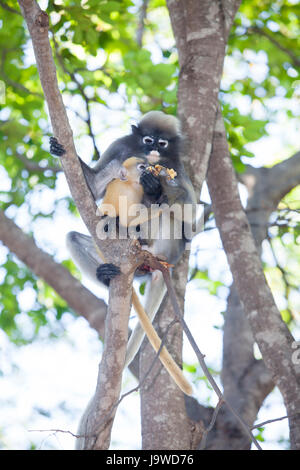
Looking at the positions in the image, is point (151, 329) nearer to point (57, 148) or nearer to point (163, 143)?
point (57, 148)

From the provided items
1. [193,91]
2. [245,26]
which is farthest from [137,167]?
[245,26]

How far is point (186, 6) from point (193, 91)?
2.23 feet

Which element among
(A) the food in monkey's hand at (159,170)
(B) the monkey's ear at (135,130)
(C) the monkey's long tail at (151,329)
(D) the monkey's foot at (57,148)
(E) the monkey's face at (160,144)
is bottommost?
(C) the monkey's long tail at (151,329)

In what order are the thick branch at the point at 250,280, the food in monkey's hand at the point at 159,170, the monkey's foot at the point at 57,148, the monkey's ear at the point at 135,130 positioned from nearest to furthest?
the monkey's foot at the point at 57,148 → the thick branch at the point at 250,280 → the food in monkey's hand at the point at 159,170 → the monkey's ear at the point at 135,130

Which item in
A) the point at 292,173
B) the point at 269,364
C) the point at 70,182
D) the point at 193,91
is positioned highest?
the point at 292,173

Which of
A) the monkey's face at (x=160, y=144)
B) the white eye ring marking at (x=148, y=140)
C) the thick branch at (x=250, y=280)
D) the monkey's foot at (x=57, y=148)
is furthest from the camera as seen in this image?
the white eye ring marking at (x=148, y=140)

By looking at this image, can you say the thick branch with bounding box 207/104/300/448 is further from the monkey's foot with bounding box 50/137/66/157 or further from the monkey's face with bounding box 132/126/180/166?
the monkey's foot with bounding box 50/137/66/157

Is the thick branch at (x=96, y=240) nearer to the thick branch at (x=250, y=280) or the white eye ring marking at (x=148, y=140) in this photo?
the thick branch at (x=250, y=280)

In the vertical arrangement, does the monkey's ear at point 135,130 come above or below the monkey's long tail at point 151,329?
above

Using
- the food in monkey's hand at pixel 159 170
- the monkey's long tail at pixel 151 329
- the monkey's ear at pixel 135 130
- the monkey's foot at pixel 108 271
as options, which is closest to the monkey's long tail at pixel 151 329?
the monkey's long tail at pixel 151 329

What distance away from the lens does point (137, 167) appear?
A: 3.53 m

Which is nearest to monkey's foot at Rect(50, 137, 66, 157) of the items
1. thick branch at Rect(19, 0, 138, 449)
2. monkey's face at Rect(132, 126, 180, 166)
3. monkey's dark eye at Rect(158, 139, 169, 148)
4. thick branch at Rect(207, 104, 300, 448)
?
thick branch at Rect(19, 0, 138, 449)

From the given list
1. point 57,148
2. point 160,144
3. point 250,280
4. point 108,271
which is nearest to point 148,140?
point 160,144
